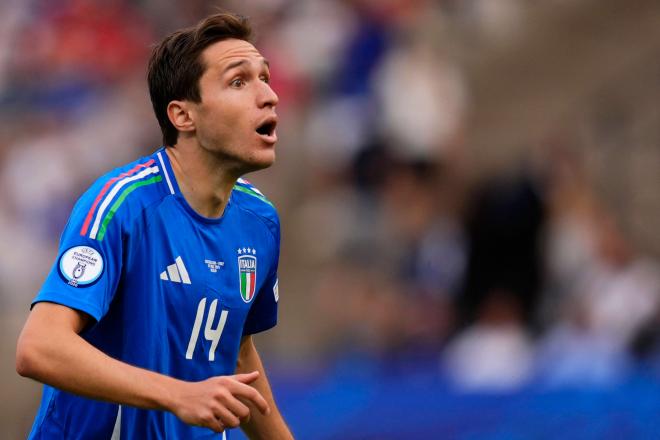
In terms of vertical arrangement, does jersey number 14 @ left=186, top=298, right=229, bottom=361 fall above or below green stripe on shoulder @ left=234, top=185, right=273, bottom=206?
below

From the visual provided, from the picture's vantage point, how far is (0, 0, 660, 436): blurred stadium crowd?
8945mm

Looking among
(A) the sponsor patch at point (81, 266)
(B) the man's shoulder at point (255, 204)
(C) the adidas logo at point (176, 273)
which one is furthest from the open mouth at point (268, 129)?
(A) the sponsor patch at point (81, 266)

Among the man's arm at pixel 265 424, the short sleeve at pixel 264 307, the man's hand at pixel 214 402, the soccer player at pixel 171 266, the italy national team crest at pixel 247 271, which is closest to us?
the man's hand at pixel 214 402

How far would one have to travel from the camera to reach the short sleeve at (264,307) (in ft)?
17.4

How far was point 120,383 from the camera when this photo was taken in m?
4.11

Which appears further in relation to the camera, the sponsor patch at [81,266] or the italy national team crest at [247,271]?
the italy national team crest at [247,271]

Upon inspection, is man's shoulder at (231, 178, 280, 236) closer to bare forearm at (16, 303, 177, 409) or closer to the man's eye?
the man's eye

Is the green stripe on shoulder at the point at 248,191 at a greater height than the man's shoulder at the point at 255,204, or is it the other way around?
the green stripe on shoulder at the point at 248,191

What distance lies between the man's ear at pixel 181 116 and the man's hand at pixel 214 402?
122 centimetres

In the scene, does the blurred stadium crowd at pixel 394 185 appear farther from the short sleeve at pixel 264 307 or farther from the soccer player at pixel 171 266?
the soccer player at pixel 171 266

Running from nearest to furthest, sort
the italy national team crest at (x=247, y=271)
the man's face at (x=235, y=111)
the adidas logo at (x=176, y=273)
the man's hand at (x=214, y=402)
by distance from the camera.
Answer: the man's hand at (x=214, y=402), the adidas logo at (x=176, y=273), the man's face at (x=235, y=111), the italy national team crest at (x=247, y=271)

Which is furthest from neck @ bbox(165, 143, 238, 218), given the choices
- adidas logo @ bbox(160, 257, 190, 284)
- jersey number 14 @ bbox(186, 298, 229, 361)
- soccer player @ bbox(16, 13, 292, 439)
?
jersey number 14 @ bbox(186, 298, 229, 361)

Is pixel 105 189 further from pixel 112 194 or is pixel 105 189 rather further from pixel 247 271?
pixel 247 271

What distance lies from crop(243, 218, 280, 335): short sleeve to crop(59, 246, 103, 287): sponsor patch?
1030 millimetres
